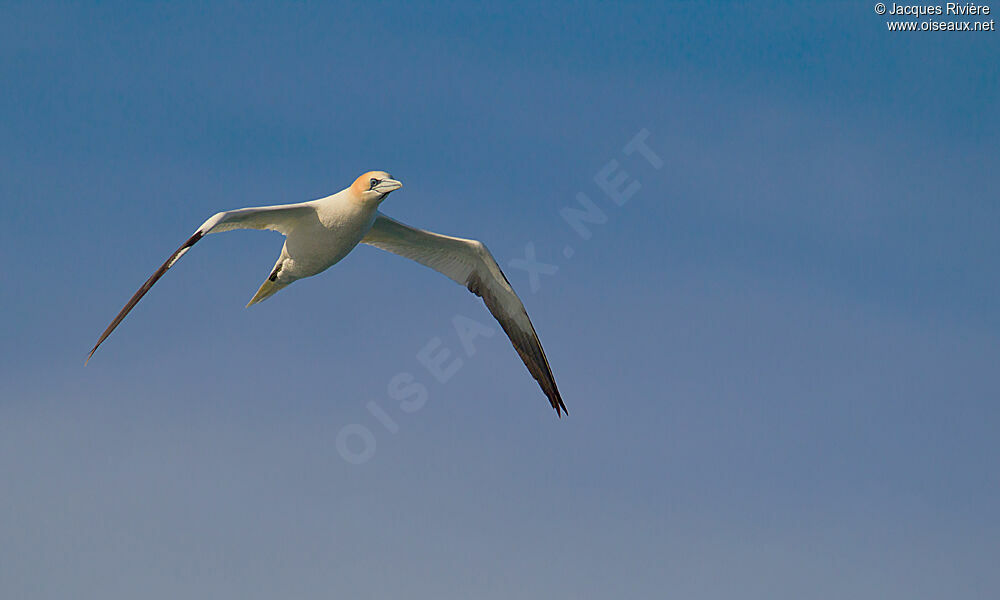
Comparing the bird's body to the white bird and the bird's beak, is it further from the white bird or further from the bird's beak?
the bird's beak

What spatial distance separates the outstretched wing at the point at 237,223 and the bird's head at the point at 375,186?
47.8 inches

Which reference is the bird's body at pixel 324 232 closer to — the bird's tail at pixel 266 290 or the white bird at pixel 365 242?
the white bird at pixel 365 242

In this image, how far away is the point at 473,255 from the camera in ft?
74.1

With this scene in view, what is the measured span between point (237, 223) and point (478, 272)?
6219mm

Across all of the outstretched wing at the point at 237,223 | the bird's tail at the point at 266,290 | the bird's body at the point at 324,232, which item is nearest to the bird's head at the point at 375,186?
the bird's body at the point at 324,232

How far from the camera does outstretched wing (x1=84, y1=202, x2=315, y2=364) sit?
16875 mm

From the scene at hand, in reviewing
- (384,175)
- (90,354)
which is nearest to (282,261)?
(384,175)

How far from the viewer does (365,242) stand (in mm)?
22484

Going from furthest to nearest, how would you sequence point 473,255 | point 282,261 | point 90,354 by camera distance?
point 473,255, point 282,261, point 90,354

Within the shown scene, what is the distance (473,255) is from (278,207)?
5.31 metres

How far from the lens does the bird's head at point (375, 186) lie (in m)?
18.6

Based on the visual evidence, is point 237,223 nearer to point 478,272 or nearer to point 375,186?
point 375,186

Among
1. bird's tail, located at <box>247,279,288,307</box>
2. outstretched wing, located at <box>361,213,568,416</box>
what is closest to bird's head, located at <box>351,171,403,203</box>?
outstretched wing, located at <box>361,213,568,416</box>

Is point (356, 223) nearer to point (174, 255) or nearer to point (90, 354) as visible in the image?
point (174, 255)
